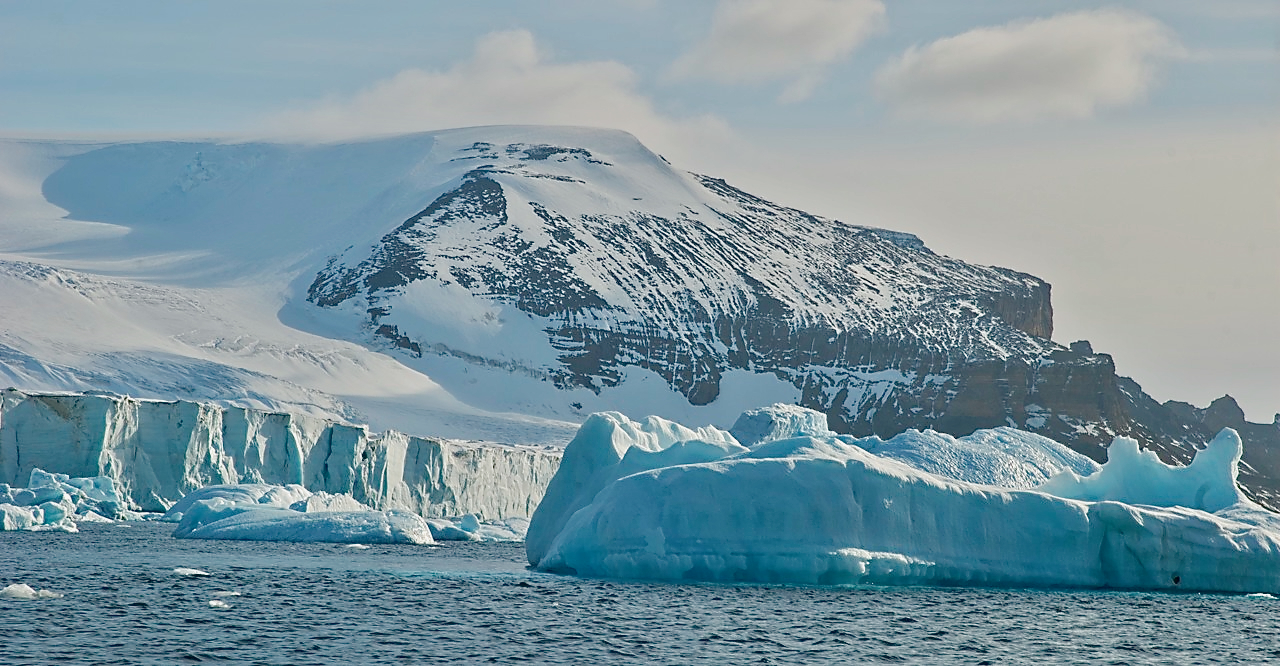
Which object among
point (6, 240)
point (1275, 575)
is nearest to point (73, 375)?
point (6, 240)

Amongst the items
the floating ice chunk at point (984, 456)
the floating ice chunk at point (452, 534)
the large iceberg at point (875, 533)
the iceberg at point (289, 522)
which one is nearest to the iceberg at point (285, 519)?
the iceberg at point (289, 522)

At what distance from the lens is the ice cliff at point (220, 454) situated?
65.8 m

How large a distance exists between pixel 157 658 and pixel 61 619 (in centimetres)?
448

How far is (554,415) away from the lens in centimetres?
16538

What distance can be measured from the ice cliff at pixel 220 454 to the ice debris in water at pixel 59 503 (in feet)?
5.76

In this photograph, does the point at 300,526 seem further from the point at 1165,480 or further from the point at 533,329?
the point at 533,329

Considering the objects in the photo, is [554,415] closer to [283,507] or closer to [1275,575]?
[283,507]

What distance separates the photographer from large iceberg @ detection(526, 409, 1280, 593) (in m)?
30.2

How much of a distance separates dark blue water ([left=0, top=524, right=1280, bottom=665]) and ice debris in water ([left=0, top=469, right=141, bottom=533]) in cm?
1924

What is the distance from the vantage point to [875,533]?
3033 centimetres

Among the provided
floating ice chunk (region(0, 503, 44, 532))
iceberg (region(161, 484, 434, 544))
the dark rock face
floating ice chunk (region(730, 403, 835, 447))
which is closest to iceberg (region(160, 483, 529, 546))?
iceberg (region(161, 484, 434, 544))

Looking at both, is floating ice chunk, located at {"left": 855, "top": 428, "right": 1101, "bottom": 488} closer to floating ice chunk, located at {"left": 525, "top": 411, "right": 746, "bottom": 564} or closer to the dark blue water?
floating ice chunk, located at {"left": 525, "top": 411, "right": 746, "bottom": 564}

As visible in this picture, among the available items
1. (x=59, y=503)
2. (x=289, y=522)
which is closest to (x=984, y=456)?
(x=289, y=522)

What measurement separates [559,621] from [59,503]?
125 feet
